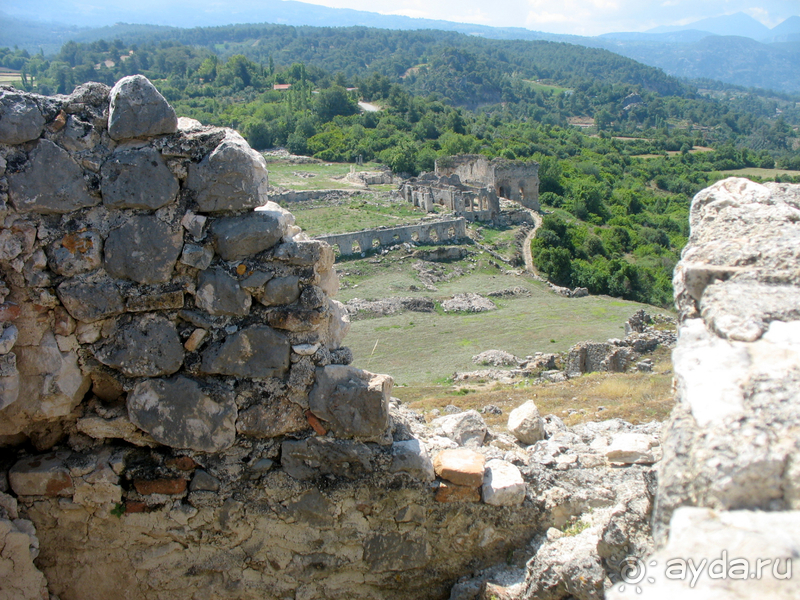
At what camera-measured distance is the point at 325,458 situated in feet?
12.2

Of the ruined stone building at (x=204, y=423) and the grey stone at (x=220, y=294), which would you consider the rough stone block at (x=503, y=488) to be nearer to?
the ruined stone building at (x=204, y=423)

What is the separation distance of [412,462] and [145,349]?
1736mm

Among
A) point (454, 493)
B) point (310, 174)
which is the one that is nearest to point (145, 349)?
point (454, 493)

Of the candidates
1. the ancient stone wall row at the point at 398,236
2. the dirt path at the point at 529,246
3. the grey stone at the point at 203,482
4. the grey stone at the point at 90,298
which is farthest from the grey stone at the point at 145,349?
the dirt path at the point at 529,246

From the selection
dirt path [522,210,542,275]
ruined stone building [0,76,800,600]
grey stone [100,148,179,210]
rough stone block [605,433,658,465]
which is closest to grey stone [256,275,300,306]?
ruined stone building [0,76,800,600]

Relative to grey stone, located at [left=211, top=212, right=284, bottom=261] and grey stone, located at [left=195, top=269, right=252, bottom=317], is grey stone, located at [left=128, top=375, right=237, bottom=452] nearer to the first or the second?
grey stone, located at [left=195, top=269, right=252, bottom=317]

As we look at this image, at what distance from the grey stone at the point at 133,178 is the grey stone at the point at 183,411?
1068mm

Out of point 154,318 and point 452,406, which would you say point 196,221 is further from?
point 452,406

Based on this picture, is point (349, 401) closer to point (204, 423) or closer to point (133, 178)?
point (204, 423)

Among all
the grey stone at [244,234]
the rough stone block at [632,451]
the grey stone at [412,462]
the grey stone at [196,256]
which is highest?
the grey stone at [244,234]

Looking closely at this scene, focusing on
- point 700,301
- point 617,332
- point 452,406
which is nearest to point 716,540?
point 700,301

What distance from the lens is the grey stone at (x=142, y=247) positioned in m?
3.50

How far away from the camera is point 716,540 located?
1.49 metres

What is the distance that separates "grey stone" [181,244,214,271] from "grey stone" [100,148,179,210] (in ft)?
1.02
